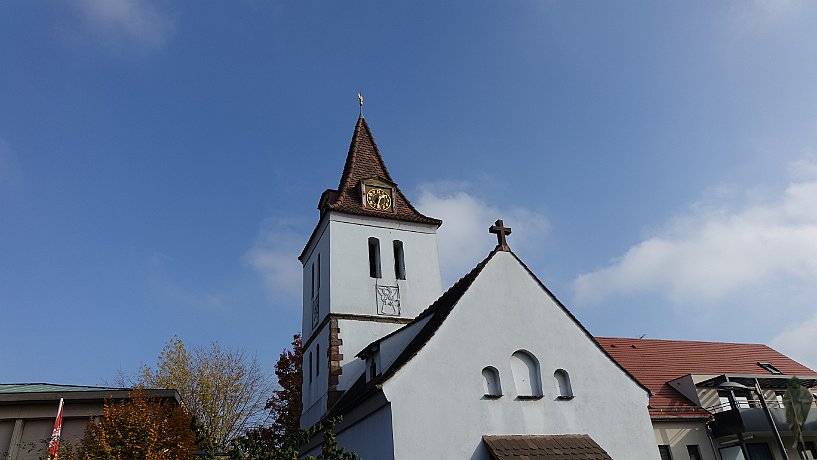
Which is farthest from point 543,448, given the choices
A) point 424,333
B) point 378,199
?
point 378,199

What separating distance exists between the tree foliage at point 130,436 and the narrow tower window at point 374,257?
9600 millimetres

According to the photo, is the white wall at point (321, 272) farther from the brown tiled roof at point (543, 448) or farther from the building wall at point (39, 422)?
the brown tiled roof at point (543, 448)

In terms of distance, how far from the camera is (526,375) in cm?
1448

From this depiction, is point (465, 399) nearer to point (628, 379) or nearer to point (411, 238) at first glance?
point (628, 379)

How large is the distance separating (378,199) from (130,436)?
13661mm

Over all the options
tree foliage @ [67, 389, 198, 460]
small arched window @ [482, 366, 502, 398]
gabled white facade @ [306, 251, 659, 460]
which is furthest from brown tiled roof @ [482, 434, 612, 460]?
tree foliage @ [67, 389, 198, 460]

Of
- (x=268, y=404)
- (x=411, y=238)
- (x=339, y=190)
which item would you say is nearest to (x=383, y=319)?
(x=411, y=238)

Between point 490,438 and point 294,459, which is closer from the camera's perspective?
point 294,459

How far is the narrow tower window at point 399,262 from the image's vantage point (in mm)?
22928

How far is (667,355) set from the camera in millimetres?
25906

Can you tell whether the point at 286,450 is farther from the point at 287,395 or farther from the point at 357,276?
the point at 287,395

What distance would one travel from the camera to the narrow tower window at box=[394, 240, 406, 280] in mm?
22928

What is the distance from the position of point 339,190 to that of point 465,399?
13765 mm

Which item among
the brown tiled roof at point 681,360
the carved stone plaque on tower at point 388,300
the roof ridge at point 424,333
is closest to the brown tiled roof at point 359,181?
the carved stone plaque on tower at point 388,300
